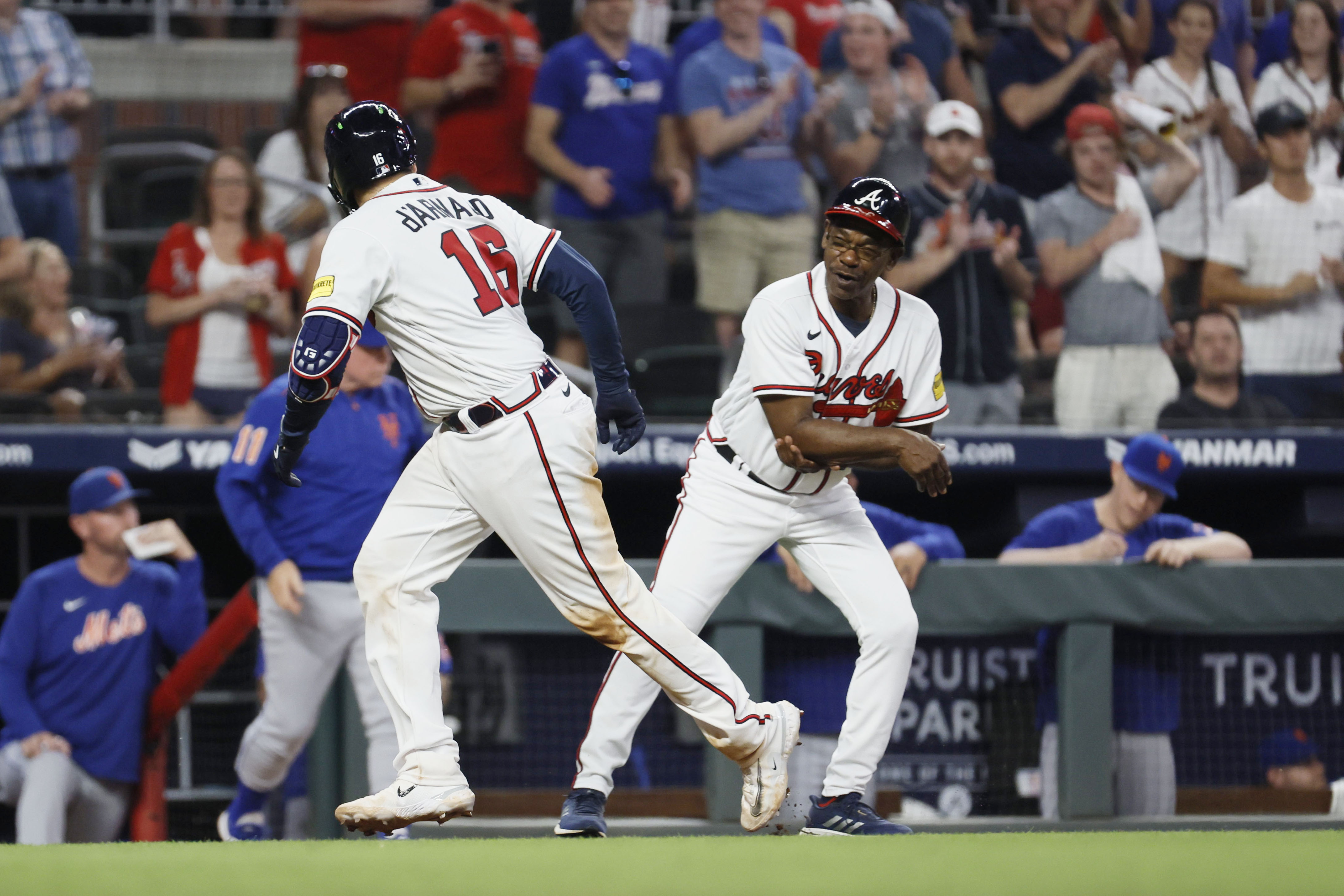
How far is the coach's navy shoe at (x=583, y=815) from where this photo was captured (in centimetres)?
396

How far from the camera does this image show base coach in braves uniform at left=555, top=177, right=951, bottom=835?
400 centimetres

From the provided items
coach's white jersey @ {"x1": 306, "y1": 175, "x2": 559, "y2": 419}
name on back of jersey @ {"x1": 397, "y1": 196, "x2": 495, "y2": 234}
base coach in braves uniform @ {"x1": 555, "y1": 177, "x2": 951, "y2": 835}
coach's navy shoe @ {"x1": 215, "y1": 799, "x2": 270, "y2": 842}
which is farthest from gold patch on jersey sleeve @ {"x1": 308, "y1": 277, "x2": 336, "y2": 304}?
coach's navy shoe @ {"x1": 215, "y1": 799, "x2": 270, "y2": 842}

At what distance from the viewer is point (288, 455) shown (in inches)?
143

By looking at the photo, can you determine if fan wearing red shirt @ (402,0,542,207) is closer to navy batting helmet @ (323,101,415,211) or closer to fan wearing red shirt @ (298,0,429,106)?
fan wearing red shirt @ (298,0,429,106)

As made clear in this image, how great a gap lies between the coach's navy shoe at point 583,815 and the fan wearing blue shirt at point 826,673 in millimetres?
1063

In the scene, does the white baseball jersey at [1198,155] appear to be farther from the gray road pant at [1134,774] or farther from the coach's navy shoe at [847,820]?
the coach's navy shoe at [847,820]

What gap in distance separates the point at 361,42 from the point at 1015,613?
3814 millimetres

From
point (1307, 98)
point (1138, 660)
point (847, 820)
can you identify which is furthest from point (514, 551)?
point (1307, 98)

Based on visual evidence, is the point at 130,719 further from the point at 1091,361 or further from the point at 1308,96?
the point at 1308,96

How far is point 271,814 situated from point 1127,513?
3128 millimetres

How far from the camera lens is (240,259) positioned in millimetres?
6148

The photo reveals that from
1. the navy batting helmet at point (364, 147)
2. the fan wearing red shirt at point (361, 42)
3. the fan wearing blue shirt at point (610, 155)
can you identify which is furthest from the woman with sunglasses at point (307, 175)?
the navy batting helmet at point (364, 147)

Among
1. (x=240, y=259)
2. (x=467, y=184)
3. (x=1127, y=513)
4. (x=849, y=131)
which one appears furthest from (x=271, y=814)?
(x=849, y=131)

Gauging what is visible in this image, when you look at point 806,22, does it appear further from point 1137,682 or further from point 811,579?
point 811,579
